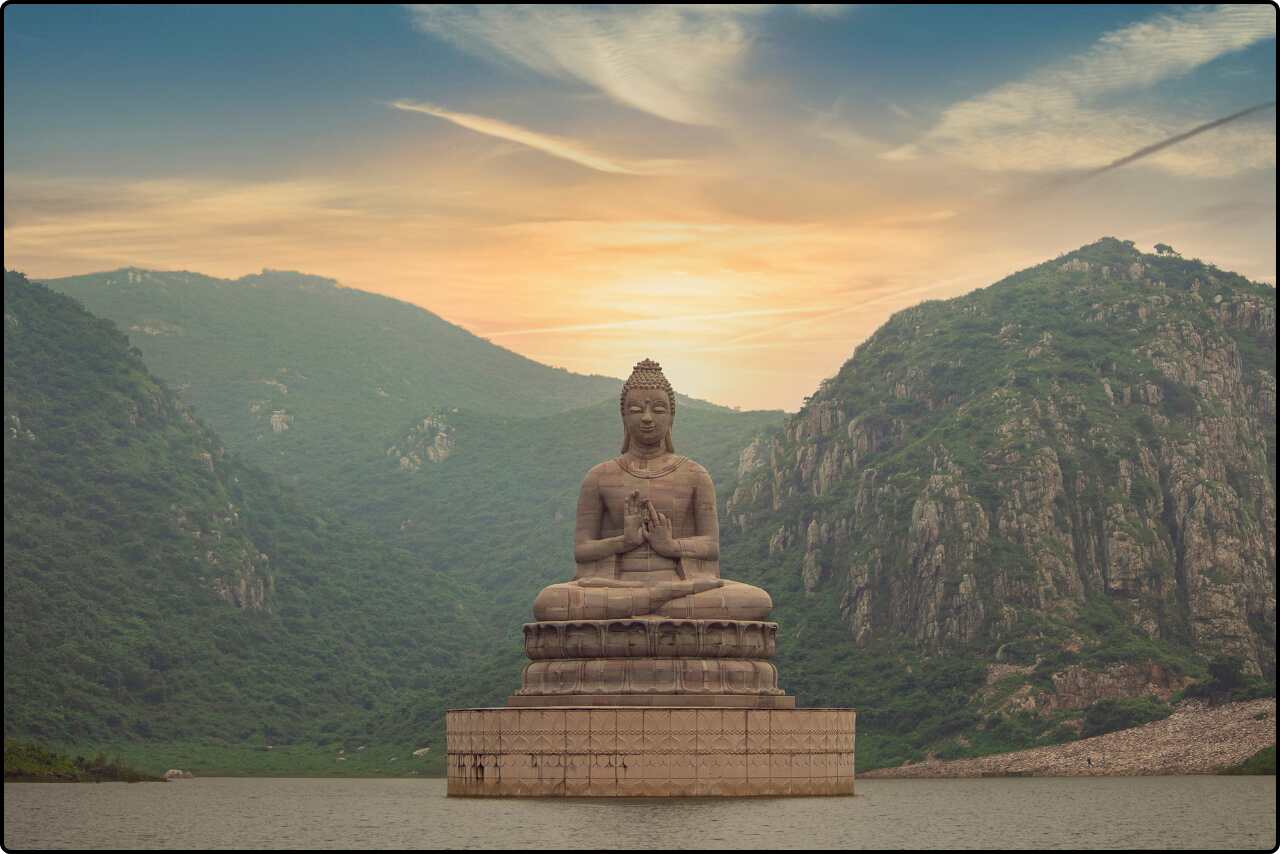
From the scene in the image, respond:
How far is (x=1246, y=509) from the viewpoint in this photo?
97.3 m

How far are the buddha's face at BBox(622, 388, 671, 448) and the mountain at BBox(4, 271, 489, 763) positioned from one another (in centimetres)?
4221

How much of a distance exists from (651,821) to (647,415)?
13.9 meters

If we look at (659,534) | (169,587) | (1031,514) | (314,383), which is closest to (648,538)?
(659,534)

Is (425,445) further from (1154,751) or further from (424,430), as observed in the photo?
(1154,751)

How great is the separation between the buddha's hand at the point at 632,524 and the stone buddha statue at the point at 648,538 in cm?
2

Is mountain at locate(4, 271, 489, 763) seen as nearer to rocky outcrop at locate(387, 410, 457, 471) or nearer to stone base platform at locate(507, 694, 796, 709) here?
rocky outcrop at locate(387, 410, 457, 471)

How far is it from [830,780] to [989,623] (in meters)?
47.6

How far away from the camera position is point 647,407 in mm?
46906

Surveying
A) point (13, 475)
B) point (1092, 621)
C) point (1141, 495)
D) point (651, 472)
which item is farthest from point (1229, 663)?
point (13, 475)

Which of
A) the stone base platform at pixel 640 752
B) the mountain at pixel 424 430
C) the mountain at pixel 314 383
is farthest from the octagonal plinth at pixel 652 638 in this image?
the mountain at pixel 314 383

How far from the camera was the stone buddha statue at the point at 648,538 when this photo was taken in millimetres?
44438

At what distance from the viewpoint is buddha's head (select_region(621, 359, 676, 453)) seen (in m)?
46.9

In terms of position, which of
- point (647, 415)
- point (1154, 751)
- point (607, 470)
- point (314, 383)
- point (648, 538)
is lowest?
point (1154, 751)

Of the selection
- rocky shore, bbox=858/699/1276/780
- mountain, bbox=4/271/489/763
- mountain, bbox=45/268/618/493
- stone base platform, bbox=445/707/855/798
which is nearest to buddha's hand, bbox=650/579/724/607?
stone base platform, bbox=445/707/855/798
